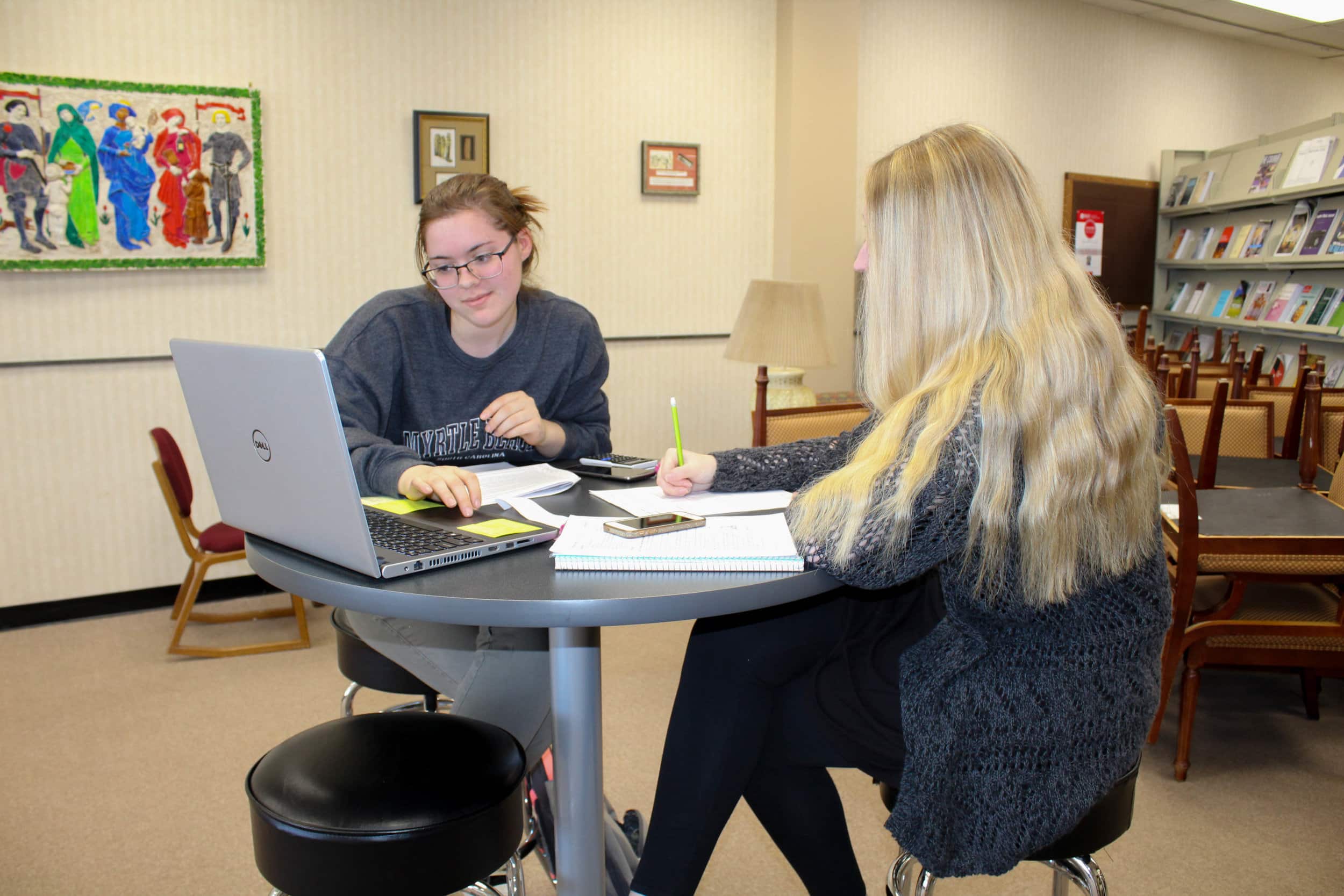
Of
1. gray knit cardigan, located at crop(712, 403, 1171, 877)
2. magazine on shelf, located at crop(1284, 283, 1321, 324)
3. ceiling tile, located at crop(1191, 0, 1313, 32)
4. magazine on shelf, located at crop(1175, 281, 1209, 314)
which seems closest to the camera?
gray knit cardigan, located at crop(712, 403, 1171, 877)

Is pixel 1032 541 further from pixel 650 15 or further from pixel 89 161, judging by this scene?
pixel 650 15

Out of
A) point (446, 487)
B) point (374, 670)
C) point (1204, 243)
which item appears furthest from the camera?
point (1204, 243)

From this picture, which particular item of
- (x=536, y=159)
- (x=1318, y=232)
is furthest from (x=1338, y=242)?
(x=536, y=159)

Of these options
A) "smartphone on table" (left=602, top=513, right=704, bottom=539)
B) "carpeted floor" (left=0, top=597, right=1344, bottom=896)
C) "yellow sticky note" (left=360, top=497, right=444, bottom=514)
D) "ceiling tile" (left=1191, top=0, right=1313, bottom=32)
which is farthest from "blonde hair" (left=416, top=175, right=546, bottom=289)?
"ceiling tile" (left=1191, top=0, right=1313, bottom=32)

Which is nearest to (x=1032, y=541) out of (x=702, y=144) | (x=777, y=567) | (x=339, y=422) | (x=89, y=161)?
(x=777, y=567)

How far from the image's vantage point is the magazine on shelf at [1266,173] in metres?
5.39

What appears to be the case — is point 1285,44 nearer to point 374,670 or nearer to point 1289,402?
point 1289,402

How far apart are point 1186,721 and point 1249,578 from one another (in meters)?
0.38

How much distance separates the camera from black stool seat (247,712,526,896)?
112 cm

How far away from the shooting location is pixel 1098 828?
3.91 feet

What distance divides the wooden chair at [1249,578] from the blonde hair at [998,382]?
105 cm

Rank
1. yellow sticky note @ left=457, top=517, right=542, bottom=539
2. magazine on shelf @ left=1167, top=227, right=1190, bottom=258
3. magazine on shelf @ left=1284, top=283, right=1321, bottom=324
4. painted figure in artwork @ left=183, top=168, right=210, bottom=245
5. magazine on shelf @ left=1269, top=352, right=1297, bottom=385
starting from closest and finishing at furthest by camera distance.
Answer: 1. yellow sticky note @ left=457, top=517, right=542, bottom=539
2. painted figure in artwork @ left=183, top=168, right=210, bottom=245
3. magazine on shelf @ left=1284, top=283, right=1321, bottom=324
4. magazine on shelf @ left=1269, top=352, right=1297, bottom=385
5. magazine on shelf @ left=1167, top=227, right=1190, bottom=258

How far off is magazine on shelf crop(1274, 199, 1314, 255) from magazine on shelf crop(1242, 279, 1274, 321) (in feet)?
0.87

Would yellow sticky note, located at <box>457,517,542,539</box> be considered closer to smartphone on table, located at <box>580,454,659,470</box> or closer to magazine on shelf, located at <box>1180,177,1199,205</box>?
smartphone on table, located at <box>580,454,659,470</box>
